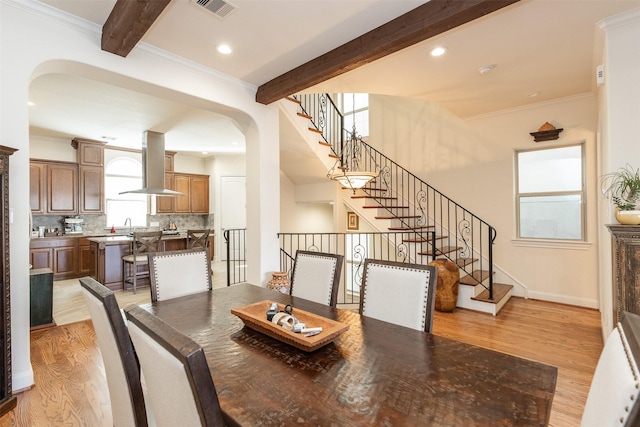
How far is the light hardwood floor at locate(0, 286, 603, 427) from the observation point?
2002mm

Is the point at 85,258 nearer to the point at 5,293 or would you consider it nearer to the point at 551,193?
the point at 5,293

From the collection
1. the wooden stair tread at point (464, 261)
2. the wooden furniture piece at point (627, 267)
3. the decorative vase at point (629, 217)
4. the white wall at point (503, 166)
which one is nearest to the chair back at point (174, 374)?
the wooden furniture piece at point (627, 267)

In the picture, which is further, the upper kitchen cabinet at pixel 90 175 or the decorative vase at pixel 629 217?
the upper kitchen cabinet at pixel 90 175

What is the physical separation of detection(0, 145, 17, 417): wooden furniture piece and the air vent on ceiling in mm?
1617

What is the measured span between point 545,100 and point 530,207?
1.51 meters

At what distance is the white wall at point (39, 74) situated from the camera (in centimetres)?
216

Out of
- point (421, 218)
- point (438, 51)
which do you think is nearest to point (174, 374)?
point (438, 51)

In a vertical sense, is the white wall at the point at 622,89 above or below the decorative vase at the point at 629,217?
above

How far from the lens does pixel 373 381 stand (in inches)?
41.9

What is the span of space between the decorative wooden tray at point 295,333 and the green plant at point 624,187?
253 cm

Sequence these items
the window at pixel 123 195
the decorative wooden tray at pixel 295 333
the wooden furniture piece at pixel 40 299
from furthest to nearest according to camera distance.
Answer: the window at pixel 123 195 < the wooden furniture piece at pixel 40 299 < the decorative wooden tray at pixel 295 333

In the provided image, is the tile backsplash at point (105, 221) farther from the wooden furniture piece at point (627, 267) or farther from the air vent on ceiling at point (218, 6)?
the wooden furniture piece at point (627, 267)

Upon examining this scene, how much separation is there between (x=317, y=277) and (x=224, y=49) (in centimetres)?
225

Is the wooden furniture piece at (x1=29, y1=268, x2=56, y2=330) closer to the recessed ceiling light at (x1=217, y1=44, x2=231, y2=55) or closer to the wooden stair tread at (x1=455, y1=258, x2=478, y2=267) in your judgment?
the recessed ceiling light at (x1=217, y1=44, x2=231, y2=55)
